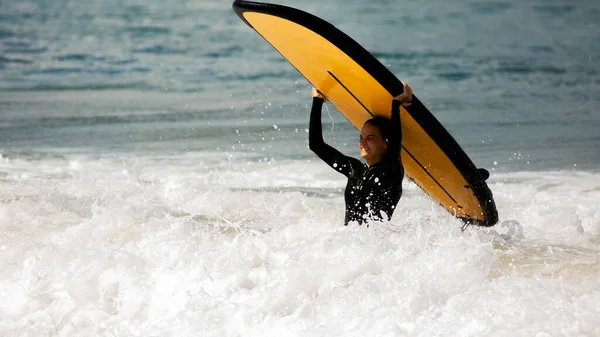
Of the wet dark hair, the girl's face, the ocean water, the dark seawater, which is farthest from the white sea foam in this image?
the dark seawater

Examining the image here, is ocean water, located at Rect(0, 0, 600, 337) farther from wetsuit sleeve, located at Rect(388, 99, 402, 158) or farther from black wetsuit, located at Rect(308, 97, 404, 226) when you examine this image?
wetsuit sleeve, located at Rect(388, 99, 402, 158)

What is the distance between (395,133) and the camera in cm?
439

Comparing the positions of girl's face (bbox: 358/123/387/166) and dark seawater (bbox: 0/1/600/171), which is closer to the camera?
girl's face (bbox: 358/123/387/166)

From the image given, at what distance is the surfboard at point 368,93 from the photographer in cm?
425

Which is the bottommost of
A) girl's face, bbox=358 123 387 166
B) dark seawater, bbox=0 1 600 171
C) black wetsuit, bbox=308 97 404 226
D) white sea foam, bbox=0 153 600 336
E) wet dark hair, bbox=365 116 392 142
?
dark seawater, bbox=0 1 600 171

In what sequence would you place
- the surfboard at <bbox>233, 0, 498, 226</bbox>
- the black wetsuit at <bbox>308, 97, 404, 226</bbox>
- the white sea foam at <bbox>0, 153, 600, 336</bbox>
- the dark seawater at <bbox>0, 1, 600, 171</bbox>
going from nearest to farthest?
the white sea foam at <bbox>0, 153, 600, 336</bbox> < the surfboard at <bbox>233, 0, 498, 226</bbox> < the black wetsuit at <bbox>308, 97, 404, 226</bbox> < the dark seawater at <bbox>0, 1, 600, 171</bbox>

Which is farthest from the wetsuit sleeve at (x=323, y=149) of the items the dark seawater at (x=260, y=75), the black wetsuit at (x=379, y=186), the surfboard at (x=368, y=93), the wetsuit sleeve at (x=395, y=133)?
the dark seawater at (x=260, y=75)

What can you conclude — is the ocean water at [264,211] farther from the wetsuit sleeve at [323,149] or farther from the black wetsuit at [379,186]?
the wetsuit sleeve at [323,149]

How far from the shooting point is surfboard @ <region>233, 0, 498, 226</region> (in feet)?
14.0

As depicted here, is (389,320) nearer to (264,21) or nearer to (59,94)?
(264,21)

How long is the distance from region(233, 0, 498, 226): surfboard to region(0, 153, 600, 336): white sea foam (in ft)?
0.76

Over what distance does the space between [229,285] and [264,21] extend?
55.5 inches

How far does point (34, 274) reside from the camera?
453 cm

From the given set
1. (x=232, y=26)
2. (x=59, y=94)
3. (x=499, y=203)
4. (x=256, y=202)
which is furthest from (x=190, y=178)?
(x=232, y=26)
